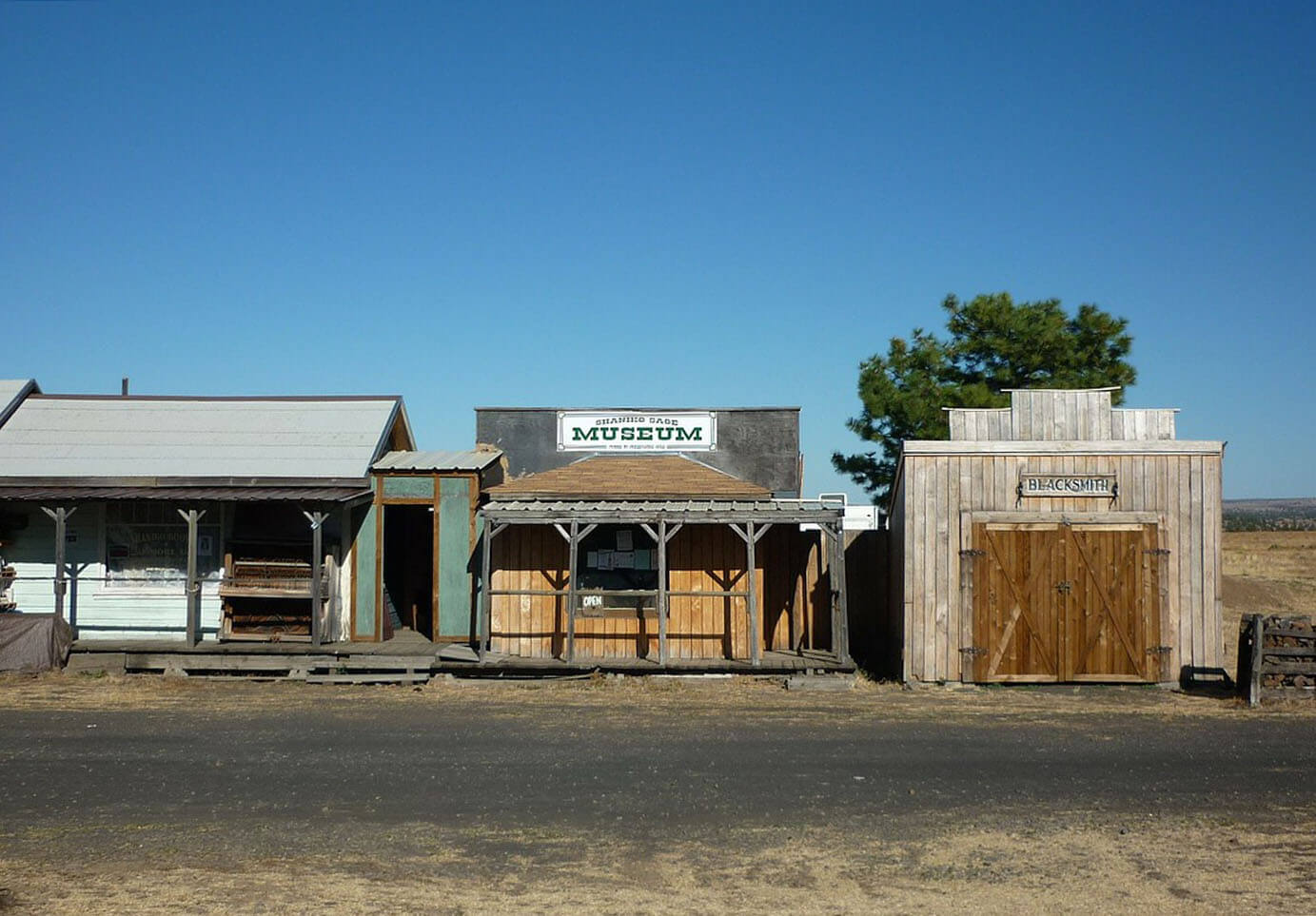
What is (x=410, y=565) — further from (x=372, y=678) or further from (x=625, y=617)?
(x=625, y=617)

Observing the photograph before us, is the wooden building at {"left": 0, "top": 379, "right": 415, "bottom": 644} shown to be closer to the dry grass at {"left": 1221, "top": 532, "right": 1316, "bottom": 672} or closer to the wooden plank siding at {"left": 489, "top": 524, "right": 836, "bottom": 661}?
the wooden plank siding at {"left": 489, "top": 524, "right": 836, "bottom": 661}

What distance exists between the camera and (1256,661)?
1526 cm

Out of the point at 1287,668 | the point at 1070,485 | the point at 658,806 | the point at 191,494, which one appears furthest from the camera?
the point at 191,494

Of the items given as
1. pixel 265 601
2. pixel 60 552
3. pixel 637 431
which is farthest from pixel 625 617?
pixel 60 552

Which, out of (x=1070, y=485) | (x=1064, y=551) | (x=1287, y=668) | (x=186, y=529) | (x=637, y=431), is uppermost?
(x=637, y=431)

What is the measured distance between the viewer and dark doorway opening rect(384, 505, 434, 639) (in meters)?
21.2

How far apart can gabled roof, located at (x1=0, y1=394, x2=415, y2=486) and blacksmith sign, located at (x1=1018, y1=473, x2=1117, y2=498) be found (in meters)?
9.88

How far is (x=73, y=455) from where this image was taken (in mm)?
18812

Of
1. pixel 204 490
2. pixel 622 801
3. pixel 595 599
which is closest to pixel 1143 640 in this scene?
pixel 595 599

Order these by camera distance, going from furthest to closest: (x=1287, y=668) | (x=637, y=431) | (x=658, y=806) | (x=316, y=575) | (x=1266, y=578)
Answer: (x=1266, y=578), (x=637, y=431), (x=316, y=575), (x=1287, y=668), (x=658, y=806)

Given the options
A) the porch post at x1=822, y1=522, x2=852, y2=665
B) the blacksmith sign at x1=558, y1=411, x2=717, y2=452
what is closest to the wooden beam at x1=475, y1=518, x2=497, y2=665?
the porch post at x1=822, y1=522, x2=852, y2=665

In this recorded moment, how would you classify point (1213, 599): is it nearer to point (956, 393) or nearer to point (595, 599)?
point (595, 599)

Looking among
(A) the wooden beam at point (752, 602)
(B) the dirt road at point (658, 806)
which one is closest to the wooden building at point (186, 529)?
(B) the dirt road at point (658, 806)

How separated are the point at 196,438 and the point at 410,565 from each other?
4515 mm
